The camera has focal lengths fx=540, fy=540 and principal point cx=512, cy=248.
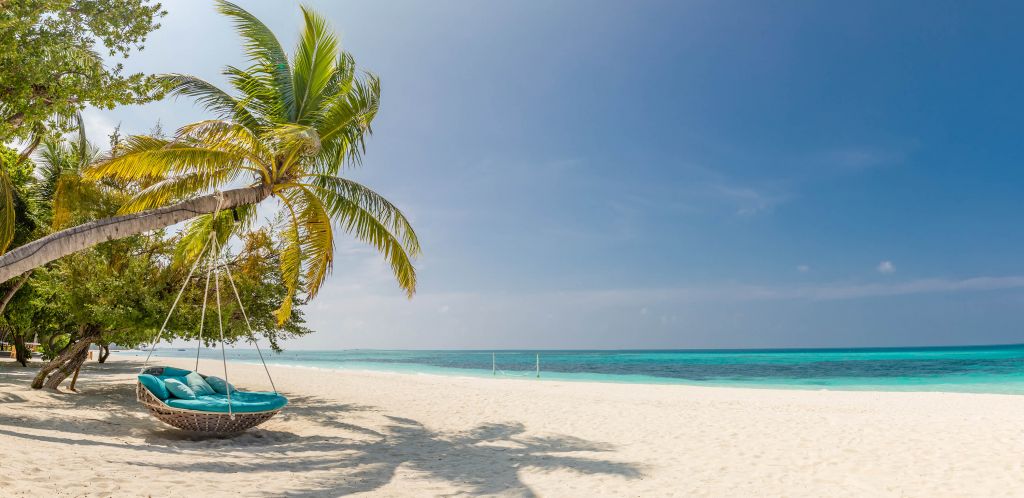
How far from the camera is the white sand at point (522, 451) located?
16.7 ft

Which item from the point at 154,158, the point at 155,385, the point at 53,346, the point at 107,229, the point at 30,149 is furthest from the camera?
the point at 53,346

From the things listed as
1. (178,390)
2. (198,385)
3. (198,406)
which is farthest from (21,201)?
(198,406)

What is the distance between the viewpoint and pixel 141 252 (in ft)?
35.6

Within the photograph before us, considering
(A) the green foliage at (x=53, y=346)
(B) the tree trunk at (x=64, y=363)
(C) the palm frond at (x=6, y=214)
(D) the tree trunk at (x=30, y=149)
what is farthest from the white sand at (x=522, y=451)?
(A) the green foliage at (x=53, y=346)

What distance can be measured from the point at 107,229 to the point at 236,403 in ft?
9.14

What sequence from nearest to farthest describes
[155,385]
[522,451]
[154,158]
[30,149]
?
1. [154,158]
2. [155,385]
3. [522,451]
4. [30,149]

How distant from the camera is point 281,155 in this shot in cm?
660

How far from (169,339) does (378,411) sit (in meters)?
4.22

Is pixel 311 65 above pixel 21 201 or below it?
above

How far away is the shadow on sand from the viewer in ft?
18.2

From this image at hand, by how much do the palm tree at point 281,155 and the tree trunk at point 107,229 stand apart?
0.8 inches

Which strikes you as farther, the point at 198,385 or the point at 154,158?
the point at 198,385

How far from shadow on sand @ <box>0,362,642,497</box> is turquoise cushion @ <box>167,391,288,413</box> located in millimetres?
476

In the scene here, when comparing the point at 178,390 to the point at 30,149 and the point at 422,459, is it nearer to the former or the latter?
the point at 422,459
